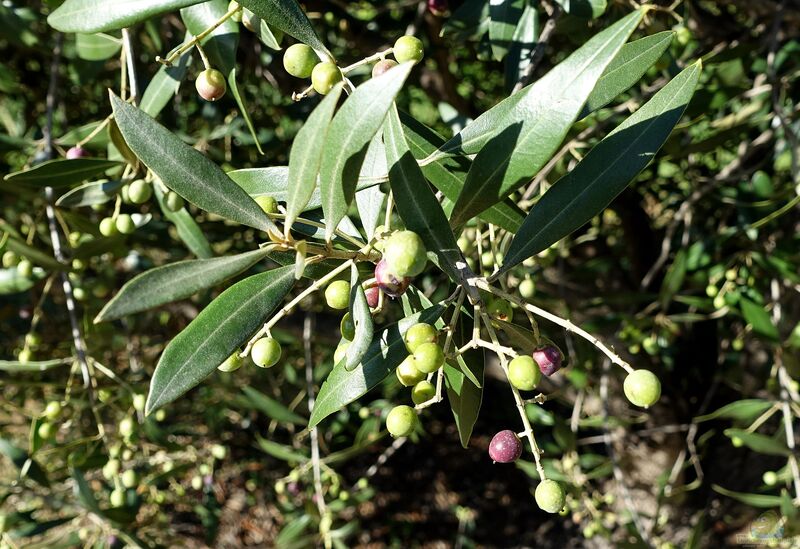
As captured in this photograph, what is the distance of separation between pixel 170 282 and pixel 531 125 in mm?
476

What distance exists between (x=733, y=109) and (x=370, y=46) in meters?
1.58

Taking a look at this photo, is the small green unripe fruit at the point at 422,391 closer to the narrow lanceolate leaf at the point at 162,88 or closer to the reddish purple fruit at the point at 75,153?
the narrow lanceolate leaf at the point at 162,88

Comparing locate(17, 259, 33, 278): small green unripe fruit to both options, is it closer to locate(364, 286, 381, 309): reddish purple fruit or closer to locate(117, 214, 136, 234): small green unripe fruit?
locate(117, 214, 136, 234): small green unripe fruit

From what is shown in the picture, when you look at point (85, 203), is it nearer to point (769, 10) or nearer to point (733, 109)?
point (769, 10)

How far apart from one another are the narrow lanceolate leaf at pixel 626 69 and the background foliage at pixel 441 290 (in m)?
0.01

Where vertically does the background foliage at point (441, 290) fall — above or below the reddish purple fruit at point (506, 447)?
below

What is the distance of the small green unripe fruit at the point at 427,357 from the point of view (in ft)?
2.60

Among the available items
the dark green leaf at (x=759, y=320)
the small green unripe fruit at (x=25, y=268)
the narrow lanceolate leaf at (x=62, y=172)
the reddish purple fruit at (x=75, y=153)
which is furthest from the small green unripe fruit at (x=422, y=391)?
the dark green leaf at (x=759, y=320)

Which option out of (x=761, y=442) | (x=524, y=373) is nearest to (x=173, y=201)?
(x=524, y=373)

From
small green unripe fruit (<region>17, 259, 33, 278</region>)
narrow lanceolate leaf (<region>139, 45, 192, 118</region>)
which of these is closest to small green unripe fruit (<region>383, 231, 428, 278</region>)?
narrow lanceolate leaf (<region>139, 45, 192, 118</region>)

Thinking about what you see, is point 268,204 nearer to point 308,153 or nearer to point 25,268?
point 308,153

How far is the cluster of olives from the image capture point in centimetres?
91

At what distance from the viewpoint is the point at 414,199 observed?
2.68 feet

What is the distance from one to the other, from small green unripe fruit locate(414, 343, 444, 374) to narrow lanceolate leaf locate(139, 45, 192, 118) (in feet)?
2.74
